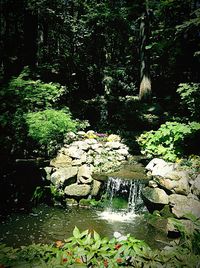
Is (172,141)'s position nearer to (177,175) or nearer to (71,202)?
(177,175)

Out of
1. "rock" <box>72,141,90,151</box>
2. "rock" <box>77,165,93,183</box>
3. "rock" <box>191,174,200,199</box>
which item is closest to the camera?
"rock" <box>191,174,200,199</box>

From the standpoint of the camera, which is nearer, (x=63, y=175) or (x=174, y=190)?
(x=174, y=190)

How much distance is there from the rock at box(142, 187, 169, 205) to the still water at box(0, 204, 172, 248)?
0.62m

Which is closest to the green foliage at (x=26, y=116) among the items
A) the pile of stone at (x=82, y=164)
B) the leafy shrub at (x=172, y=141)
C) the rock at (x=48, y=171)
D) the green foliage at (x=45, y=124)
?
the green foliage at (x=45, y=124)

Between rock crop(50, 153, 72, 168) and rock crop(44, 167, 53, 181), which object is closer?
rock crop(44, 167, 53, 181)

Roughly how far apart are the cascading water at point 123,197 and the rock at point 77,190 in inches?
27.3

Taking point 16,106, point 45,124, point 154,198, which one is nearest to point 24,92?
point 16,106

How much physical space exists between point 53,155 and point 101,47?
1239 cm

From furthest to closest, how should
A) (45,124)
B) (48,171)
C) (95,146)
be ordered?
(95,146)
(48,171)
(45,124)

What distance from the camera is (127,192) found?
9211 mm

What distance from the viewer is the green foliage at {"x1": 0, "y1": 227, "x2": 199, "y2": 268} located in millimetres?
2748

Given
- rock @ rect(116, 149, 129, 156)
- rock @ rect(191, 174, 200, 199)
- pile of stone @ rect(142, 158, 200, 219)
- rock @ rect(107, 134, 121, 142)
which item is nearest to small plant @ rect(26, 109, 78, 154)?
pile of stone @ rect(142, 158, 200, 219)

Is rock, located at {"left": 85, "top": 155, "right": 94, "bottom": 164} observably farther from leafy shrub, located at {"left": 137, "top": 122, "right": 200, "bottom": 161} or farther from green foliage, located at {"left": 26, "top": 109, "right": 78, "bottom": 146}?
leafy shrub, located at {"left": 137, "top": 122, "right": 200, "bottom": 161}

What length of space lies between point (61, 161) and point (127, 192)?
8.70 ft
